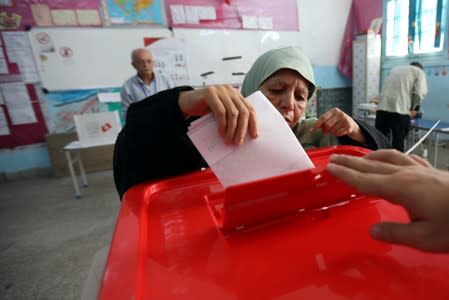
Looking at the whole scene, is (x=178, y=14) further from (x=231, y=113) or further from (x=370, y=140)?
(x=231, y=113)

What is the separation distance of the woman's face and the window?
3983 mm

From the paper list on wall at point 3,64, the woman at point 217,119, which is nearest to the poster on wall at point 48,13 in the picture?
the paper list on wall at point 3,64

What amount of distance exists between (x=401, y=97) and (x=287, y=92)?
8.66 ft

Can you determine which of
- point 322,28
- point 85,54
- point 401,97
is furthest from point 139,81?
point 322,28

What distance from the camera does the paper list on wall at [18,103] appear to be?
9.78 ft

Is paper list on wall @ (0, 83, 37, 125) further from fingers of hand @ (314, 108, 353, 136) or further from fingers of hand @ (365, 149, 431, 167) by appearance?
fingers of hand @ (365, 149, 431, 167)

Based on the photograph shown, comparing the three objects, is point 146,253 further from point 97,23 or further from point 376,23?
point 376,23

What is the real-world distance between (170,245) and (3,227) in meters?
2.52

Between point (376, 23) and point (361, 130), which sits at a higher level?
point (376, 23)

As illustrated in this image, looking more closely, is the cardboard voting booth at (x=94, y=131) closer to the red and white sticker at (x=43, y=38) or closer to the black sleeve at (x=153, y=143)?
Answer: the red and white sticker at (x=43, y=38)

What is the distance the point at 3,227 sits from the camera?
206 centimetres

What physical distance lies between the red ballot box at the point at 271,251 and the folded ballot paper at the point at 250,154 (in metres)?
0.05

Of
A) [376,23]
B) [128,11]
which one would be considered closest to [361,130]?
[128,11]

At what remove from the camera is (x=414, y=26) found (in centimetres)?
367
